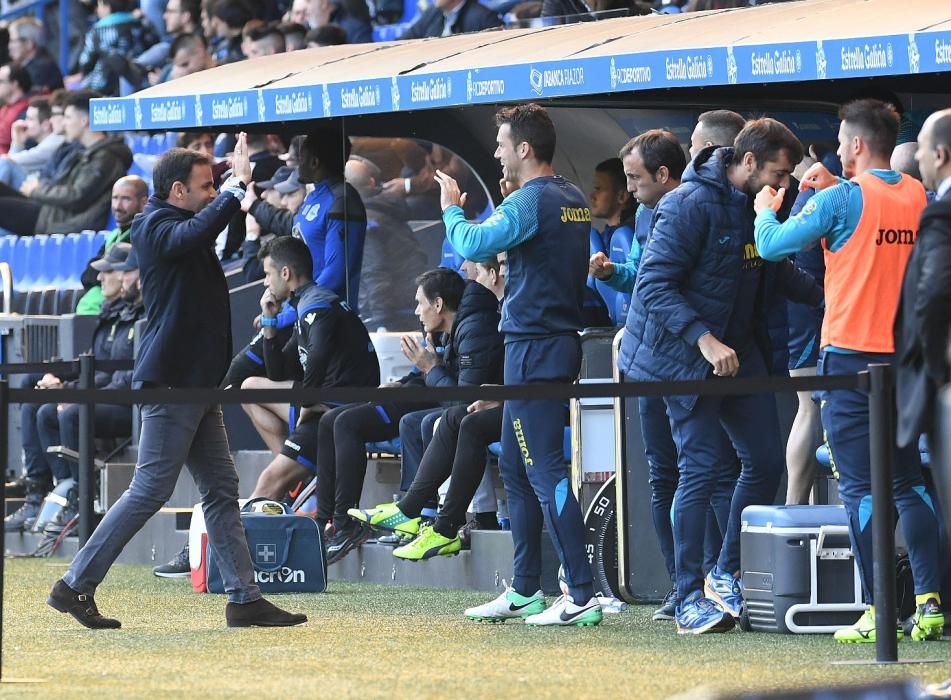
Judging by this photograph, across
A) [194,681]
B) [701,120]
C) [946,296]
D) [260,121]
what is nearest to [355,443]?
[260,121]

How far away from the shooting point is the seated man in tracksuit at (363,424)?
Answer: 10078 mm

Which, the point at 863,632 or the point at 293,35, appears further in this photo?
the point at 293,35

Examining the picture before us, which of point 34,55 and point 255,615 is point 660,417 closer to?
point 255,615

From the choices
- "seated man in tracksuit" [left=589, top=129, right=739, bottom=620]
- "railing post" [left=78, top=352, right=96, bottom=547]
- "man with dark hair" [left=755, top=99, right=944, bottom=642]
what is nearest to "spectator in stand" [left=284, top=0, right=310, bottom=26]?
"railing post" [left=78, top=352, right=96, bottom=547]

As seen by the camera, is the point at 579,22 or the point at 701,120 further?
the point at 579,22

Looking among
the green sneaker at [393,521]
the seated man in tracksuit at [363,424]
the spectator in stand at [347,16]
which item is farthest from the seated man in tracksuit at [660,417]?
the spectator in stand at [347,16]

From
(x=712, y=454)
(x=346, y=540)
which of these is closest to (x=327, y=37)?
(x=346, y=540)

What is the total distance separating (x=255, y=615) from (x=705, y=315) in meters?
2.12

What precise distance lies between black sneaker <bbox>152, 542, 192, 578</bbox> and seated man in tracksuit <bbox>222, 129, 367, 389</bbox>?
1.25 meters

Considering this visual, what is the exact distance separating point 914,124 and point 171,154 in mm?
3494

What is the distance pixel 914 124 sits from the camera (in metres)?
9.45

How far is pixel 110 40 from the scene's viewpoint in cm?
2058

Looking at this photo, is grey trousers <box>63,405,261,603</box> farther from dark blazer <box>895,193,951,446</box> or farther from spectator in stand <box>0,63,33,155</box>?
spectator in stand <box>0,63,33,155</box>

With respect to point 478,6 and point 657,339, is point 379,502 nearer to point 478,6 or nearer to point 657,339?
point 657,339
